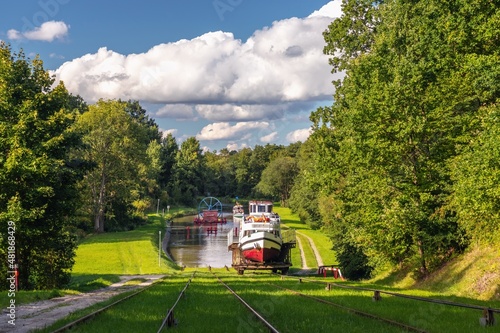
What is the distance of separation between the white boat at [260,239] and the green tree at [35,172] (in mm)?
15387

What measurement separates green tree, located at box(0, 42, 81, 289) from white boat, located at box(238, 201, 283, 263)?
1539 centimetres

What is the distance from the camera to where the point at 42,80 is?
2936 centimetres

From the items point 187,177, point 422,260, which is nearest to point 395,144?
point 422,260

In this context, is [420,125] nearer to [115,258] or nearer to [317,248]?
[115,258]

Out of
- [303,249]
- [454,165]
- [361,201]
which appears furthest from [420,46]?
[303,249]

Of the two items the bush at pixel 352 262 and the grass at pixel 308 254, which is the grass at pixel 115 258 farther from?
the bush at pixel 352 262

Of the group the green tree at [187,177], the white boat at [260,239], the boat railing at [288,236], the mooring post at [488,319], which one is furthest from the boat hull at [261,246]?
the green tree at [187,177]

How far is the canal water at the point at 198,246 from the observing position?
63.6 m

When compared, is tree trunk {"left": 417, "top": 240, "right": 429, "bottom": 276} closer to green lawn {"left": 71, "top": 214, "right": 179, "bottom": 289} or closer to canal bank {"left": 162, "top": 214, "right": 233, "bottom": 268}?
green lawn {"left": 71, "top": 214, "right": 179, "bottom": 289}

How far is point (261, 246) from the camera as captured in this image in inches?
1635

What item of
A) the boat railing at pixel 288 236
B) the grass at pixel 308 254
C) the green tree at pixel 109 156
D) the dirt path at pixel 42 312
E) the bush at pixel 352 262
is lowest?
the grass at pixel 308 254

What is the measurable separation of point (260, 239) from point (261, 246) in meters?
0.59

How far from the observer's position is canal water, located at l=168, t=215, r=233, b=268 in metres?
63.6

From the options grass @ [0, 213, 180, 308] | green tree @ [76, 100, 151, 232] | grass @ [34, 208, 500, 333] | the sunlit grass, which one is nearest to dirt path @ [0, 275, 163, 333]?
grass @ [34, 208, 500, 333]
